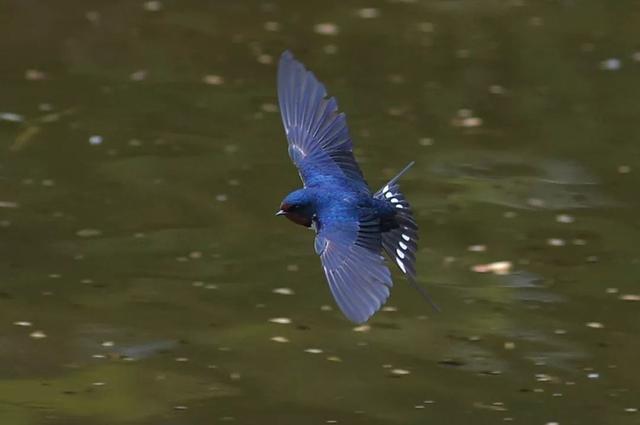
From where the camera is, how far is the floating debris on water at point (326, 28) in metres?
9.52

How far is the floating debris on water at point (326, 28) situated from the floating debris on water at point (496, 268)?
11.6 feet

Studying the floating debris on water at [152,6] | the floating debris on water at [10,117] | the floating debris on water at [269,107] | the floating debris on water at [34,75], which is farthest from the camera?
the floating debris on water at [152,6]

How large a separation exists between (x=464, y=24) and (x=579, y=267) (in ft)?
12.1

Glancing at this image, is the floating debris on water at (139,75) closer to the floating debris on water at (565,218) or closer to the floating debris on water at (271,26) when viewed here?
the floating debris on water at (271,26)

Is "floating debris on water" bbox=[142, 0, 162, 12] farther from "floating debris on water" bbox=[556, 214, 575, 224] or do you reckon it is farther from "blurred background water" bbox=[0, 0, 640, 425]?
"floating debris on water" bbox=[556, 214, 575, 224]

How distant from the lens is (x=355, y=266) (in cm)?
402

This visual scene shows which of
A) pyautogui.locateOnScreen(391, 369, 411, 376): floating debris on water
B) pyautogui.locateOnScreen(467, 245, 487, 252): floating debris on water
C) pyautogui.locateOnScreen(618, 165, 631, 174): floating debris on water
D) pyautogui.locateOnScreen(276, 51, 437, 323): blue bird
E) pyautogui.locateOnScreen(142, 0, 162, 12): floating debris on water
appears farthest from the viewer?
pyautogui.locateOnScreen(142, 0, 162, 12): floating debris on water

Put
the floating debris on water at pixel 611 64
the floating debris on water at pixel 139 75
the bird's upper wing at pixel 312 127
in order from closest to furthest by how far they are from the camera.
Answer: the bird's upper wing at pixel 312 127
the floating debris on water at pixel 139 75
the floating debris on water at pixel 611 64

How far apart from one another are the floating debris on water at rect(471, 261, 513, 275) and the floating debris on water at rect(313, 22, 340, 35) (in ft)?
11.6

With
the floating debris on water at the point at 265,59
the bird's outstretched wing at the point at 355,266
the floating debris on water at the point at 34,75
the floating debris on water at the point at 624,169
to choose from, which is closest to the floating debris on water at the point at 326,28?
the floating debris on water at the point at 265,59

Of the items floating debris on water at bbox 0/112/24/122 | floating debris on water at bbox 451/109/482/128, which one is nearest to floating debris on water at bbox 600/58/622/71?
floating debris on water at bbox 451/109/482/128

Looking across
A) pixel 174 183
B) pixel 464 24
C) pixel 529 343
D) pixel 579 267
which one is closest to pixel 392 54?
pixel 464 24

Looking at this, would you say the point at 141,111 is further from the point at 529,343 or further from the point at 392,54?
the point at 529,343

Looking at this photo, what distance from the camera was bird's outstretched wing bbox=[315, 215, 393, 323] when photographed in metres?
3.79
